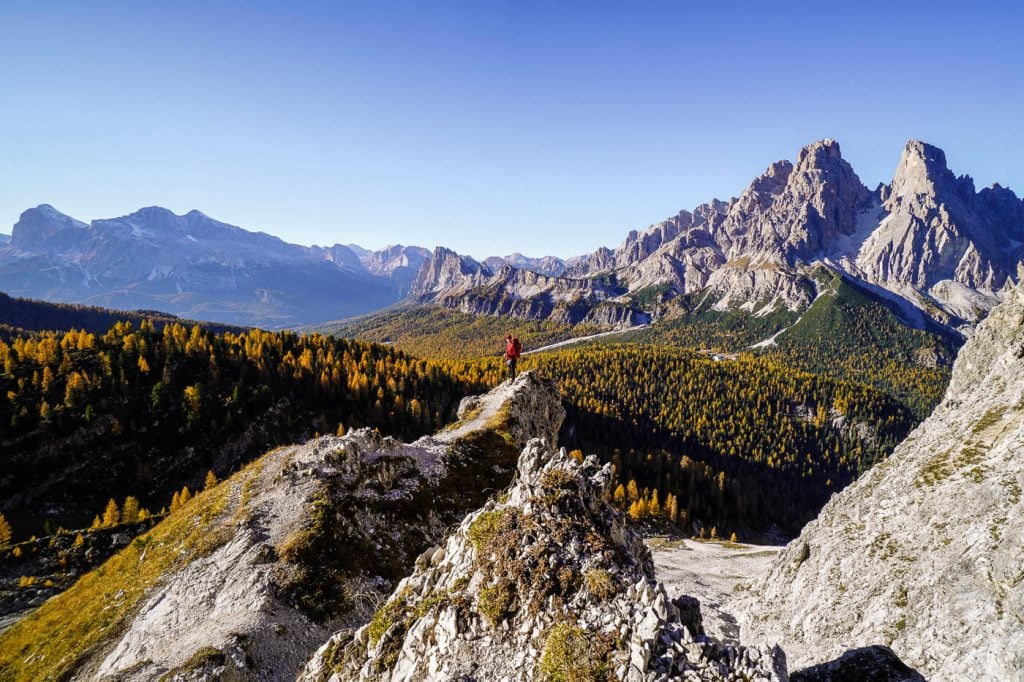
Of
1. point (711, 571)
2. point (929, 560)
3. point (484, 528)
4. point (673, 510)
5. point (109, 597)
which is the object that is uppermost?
point (484, 528)

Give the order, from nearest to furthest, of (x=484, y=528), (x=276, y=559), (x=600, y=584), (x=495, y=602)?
(x=600, y=584), (x=495, y=602), (x=484, y=528), (x=276, y=559)

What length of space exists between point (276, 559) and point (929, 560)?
42.1 metres

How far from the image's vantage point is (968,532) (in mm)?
25922

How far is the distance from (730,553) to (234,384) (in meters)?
110

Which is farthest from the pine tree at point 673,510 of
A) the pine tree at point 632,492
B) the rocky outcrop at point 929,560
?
the rocky outcrop at point 929,560

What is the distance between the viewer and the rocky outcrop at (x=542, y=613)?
1219cm

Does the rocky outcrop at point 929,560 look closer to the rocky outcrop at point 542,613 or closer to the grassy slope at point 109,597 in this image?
the rocky outcrop at point 542,613

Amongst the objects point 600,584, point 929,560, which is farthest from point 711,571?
point 600,584

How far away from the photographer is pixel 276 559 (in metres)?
30.9

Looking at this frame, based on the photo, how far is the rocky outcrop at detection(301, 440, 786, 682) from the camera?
12.2m

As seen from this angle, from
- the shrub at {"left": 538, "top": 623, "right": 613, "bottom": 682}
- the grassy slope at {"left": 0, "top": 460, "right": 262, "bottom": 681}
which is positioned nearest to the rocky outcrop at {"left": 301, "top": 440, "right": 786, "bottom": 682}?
the shrub at {"left": 538, "top": 623, "right": 613, "bottom": 682}

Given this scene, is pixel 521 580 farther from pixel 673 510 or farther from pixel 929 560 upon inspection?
pixel 673 510

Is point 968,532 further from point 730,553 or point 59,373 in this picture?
point 59,373

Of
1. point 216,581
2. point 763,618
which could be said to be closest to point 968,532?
point 763,618
